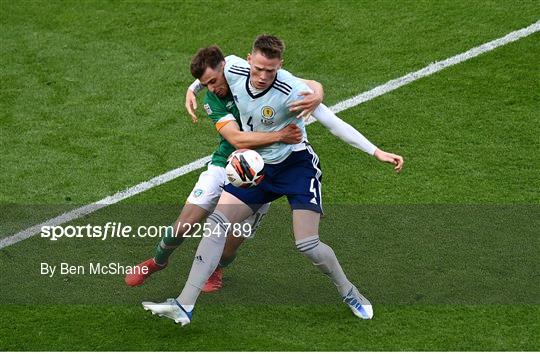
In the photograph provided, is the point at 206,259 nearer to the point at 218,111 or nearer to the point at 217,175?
the point at 217,175

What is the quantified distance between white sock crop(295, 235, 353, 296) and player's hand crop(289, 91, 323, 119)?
3.01ft

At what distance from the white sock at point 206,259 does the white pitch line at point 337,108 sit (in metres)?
2.11

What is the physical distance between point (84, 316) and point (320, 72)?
458cm

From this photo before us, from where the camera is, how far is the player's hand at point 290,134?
8.52 m

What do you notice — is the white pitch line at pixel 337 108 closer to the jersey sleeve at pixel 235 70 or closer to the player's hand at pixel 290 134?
the jersey sleeve at pixel 235 70

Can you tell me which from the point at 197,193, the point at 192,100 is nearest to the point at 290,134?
the point at 197,193

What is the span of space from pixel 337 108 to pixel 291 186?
3280mm

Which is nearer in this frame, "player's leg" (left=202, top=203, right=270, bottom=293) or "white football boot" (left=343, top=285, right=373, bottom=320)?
"white football boot" (left=343, top=285, right=373, bottom=320)

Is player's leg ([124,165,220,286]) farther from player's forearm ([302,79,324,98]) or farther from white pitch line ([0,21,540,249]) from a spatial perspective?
white pitch line ([0,21,540,249])

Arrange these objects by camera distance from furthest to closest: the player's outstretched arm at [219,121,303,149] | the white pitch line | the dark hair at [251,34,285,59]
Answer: the white pitch line → the player's outstretched arm at [219,121,303,149] → the dark hair at [251,34,285,59]

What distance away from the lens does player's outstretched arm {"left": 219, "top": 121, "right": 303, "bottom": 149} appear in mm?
8531

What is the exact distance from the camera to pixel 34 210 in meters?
10.5

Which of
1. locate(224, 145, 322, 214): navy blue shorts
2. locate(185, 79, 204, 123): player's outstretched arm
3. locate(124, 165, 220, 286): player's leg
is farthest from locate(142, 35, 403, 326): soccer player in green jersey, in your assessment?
locate(185, 79, 204, 123): player's outstretched arm

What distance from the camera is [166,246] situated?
916 cm
